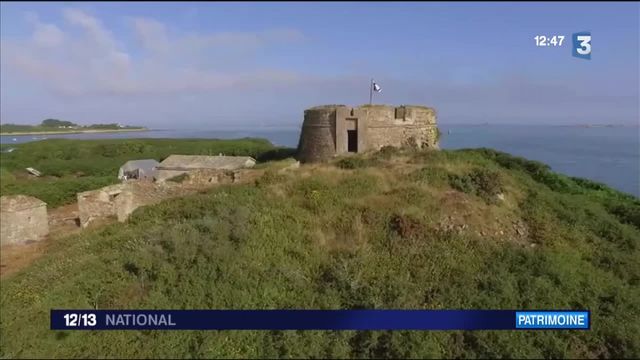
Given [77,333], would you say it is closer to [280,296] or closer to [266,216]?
[280,296]

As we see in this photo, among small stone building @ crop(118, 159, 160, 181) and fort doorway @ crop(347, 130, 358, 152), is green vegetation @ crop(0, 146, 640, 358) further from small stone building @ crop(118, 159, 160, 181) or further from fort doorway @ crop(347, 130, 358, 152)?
small stone building @ crop(118, 159, 160, 181)

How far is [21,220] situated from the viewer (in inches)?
382

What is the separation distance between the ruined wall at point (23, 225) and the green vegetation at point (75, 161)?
12113mm

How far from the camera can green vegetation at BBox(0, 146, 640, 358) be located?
624 centimetres

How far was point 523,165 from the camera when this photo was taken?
1923cm

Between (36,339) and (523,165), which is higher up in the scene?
(523,165)

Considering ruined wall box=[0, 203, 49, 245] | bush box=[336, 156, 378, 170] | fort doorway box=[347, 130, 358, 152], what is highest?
fort doorway box=[347, 130, 358, 152]

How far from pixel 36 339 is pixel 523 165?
1958 cm

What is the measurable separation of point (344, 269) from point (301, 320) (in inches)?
66.0

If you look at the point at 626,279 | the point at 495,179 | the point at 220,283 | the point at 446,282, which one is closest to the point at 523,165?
the point at 495,179

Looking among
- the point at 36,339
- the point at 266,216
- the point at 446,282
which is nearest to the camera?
the point at 36,339

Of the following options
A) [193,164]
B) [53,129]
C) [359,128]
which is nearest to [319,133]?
[359,128]

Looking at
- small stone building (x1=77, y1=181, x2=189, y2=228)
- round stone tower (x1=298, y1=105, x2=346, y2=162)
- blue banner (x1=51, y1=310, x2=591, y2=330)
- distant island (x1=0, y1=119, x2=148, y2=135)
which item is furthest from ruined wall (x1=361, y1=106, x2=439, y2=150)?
distant island (x1=0, y1=119, x2=148, y2=135)

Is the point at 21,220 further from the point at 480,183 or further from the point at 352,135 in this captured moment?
the point at 480,183
